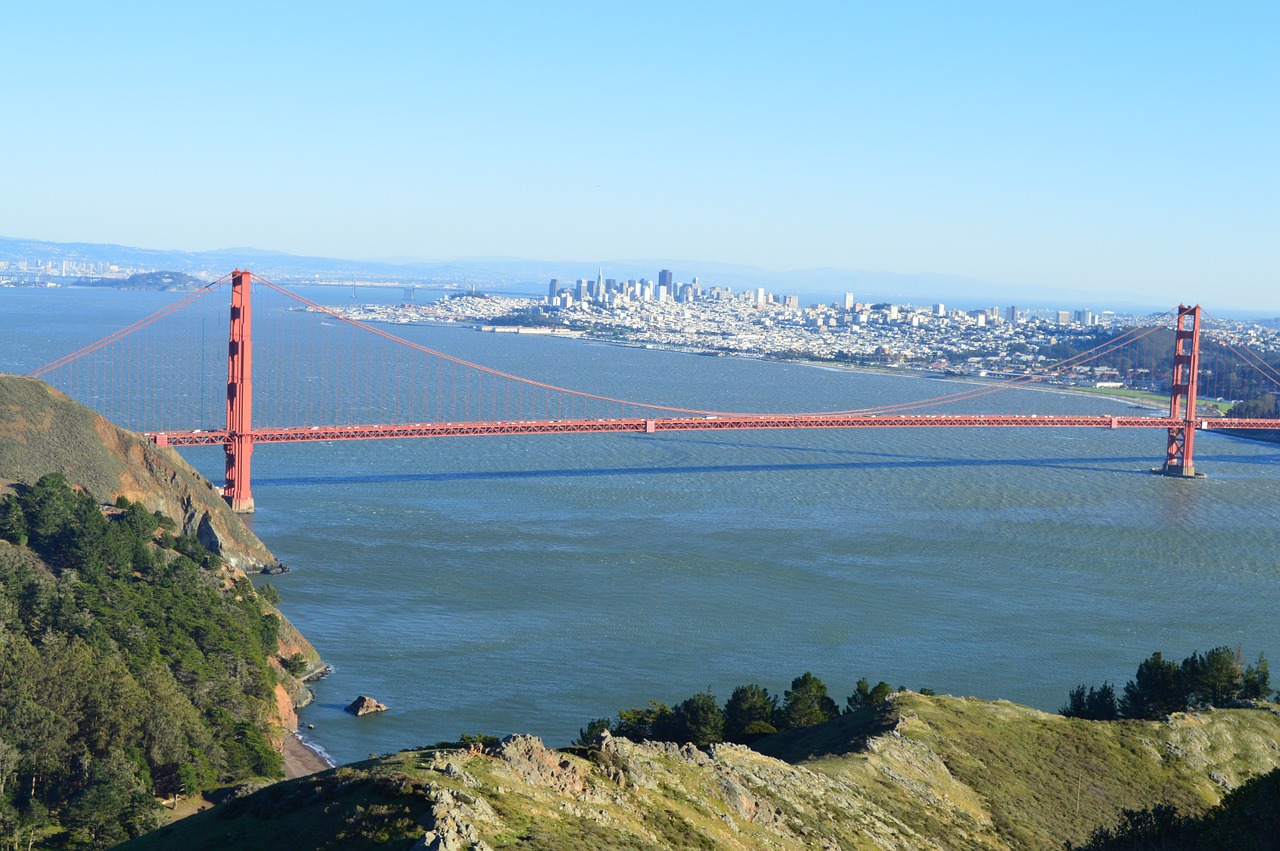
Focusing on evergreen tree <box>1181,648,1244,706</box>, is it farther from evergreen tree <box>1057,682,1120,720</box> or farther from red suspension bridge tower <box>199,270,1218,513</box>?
red suspension bridge tower <box>199,270,1218,513</box>

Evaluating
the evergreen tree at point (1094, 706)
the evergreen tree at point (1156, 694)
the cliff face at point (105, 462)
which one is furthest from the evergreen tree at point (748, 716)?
the cliff face at point (105, 462)

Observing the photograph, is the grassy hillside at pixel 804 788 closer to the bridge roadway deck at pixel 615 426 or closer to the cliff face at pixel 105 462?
the cliff face at pixel 105 462

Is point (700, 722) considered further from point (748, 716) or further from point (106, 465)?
point (106, 465)

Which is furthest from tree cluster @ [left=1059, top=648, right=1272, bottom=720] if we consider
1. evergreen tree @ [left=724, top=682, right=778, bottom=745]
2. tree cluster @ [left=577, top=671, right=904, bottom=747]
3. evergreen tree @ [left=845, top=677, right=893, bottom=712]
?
evergreen tree @ [left=724, top=682, right=778, bottom=745]

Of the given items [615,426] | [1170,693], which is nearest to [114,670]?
[1170,693]

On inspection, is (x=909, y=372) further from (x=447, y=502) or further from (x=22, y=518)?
(x=22, y=518)

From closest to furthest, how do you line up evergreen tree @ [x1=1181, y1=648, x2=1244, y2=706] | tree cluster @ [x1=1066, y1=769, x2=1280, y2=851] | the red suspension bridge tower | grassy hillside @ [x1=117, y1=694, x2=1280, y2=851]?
1. grassy hillside @ [x1=117, y1=694, x2=1280, y2=851]
2. tree cluster @ [x1=1066, y1=769, x2=1280, y2=851]
3. evergreen tree @ [x1=1181, y1=648, x2=1244, y2=706]
4. the red suspension bridge tower
